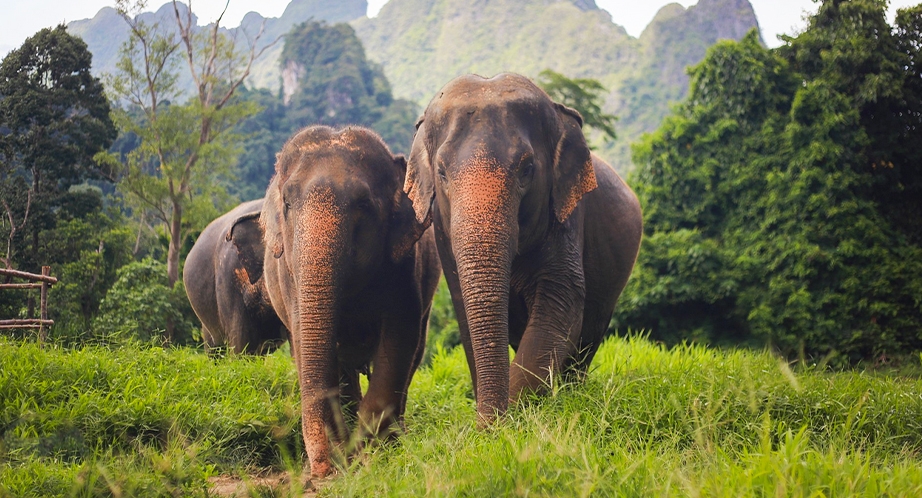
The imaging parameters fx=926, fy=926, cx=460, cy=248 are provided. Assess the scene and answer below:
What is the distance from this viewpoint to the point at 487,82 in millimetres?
5309

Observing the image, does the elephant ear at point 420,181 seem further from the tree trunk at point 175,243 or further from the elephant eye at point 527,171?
the tree trunk at point 175,243

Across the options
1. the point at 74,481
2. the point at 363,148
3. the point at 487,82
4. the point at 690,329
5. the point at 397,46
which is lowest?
the point at 690,329

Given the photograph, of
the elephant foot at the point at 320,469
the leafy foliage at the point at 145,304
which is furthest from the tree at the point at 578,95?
the elephant foot at the point at 320,469

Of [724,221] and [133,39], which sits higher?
[133,39]

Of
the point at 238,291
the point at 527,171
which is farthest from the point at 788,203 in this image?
the point at 527,171

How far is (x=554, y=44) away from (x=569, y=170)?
131m

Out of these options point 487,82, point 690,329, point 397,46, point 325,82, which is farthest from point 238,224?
point 397,46

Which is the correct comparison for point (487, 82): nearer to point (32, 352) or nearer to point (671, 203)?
point (32, 352)

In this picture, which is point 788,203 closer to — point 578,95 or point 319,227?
point 319,227

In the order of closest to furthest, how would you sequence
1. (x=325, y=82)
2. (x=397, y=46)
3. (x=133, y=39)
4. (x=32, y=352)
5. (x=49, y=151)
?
(x=32, y=352) < (x=49, y=151) < (x=133, y=39) < (x=325, y=82) < (x=397, y=46)

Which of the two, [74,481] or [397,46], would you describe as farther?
[397,46]

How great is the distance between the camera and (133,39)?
87.1 ft

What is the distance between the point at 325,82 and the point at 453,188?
72.7 metres

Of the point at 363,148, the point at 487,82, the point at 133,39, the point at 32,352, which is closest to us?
the point at 487,82
